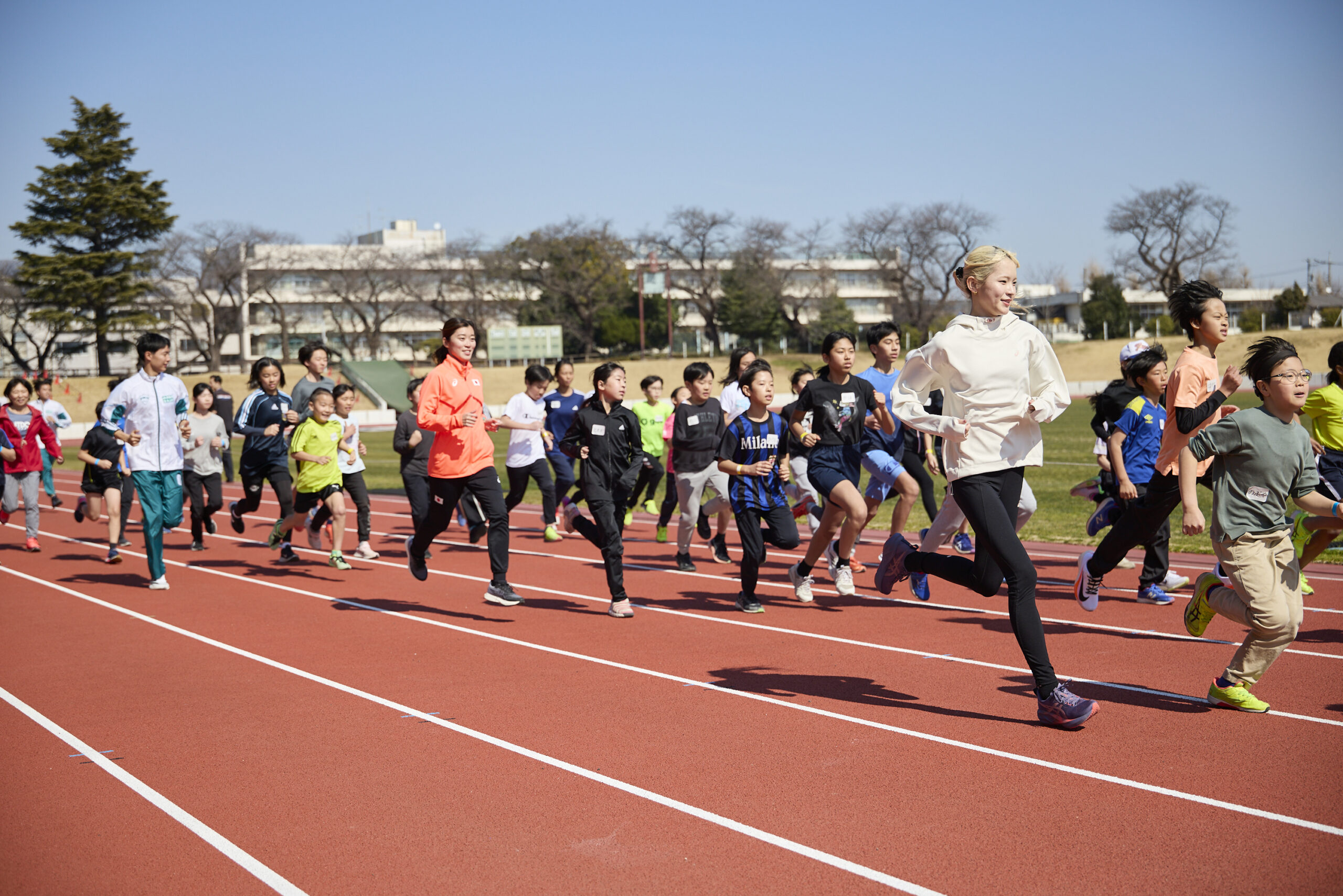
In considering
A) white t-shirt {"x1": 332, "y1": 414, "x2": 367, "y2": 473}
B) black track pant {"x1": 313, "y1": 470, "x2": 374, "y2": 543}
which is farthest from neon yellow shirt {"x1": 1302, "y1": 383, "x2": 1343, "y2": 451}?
black track pant {"x1": 313, "y1": 470, "x2": 374, "y2": 543}

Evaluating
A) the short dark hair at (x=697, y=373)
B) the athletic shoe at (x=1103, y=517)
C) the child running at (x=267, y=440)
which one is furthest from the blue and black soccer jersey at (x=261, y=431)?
the athletic shoe at (x=1103, y=517)

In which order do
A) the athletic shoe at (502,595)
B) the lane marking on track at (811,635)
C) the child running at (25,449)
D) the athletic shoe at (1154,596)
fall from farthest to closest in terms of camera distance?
1. the child running at (25,449)
2. the athletic shoe at (502,595)
3. the athletic shoe at (1154,596)
4. the lane marking on track at (811,635)

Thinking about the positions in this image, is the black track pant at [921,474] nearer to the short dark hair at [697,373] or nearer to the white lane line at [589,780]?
the short dark hair at [697,373]

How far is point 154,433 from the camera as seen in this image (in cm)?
993

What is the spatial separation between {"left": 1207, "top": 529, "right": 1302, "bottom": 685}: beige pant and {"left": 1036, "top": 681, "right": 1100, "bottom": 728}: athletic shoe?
838mm

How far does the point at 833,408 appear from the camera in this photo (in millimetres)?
8180

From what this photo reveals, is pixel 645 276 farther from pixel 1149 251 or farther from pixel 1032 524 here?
pixel 1032 524

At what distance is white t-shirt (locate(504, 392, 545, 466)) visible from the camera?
12.6 meters

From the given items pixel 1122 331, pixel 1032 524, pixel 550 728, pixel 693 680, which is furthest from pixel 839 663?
pixel 1122 331

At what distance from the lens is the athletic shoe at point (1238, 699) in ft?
17.3

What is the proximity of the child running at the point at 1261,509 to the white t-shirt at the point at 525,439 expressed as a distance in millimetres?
8310

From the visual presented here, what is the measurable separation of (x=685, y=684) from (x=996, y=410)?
2.34 metres

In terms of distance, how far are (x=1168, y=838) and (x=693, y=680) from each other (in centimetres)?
298

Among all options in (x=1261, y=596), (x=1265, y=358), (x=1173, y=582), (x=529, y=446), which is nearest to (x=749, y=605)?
(x=1173, y=582)
